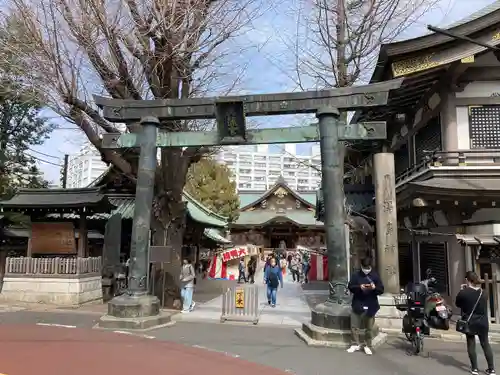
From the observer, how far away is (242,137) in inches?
433

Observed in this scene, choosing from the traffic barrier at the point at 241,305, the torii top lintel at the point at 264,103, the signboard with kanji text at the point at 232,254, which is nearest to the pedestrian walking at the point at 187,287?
the traffic barrier at the point at 241,305

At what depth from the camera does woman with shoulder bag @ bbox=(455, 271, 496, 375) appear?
704cm

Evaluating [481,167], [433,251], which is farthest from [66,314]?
[481,167]

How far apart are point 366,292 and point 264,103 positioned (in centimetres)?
515

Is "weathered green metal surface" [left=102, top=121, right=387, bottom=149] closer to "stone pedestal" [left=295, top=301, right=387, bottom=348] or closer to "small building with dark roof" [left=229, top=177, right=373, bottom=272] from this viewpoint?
"stone pedestal" [left=295, top=301, right=387, bottom=348]

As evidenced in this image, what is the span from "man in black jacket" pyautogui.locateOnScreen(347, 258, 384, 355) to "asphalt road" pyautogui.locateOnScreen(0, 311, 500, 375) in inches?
13.3

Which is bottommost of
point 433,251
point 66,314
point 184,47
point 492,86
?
point 66,314

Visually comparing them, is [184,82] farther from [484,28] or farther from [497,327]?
[497,327]

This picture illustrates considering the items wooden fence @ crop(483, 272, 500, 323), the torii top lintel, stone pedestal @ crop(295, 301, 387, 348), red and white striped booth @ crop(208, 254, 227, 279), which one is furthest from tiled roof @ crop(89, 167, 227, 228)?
wooden fence @ crop(483, 272, 500, 323)

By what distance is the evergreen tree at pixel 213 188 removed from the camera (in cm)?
3800

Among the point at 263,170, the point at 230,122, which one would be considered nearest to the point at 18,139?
the point at 230,122

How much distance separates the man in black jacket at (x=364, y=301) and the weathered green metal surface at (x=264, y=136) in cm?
345

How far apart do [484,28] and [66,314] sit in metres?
14.5

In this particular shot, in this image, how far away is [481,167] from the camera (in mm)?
12375
